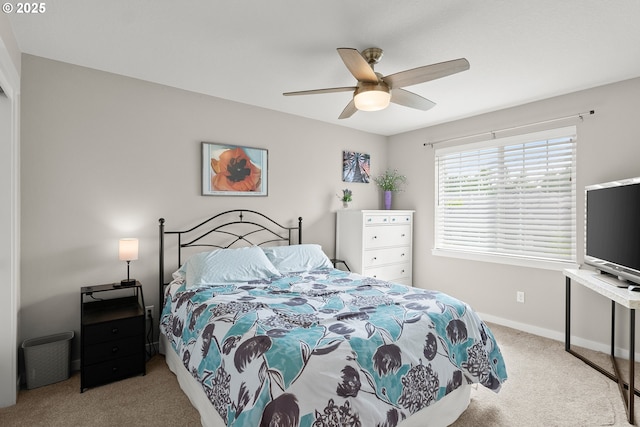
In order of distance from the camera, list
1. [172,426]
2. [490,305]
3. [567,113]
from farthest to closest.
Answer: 1. [490,305]
2. [567,113]
3. [172,426]

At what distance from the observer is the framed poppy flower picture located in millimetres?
3537

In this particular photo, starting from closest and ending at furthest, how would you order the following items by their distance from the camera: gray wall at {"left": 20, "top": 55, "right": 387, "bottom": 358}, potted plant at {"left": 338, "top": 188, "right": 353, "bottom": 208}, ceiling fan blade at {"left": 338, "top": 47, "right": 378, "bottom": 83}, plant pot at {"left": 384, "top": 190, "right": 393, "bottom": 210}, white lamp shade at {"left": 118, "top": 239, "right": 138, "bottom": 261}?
ceiling fan blade at {"left": 338, "top": 47, "right": 378, "bottom": 83}, gray wall at {"left": 20, "top": 55, "right": 387, "bottom": 358}, white lamp shade at {"left": 118, "top": 239, "right": 138, "bottom": 261}, potted plant at {"left": 338, "top": 188, "right": 353, "bottom": 208}, plant pot at {"left": 384, "top": 190, "right": 393, "bottom": 210}

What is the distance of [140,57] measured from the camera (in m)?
2.71

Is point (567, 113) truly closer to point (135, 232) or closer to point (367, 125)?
point (367, 125)

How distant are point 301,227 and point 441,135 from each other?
2309 millimetres

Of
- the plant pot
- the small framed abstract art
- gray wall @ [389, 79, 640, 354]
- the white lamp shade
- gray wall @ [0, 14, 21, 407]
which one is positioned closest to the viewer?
gray wall @ [0, 14, 21, 407]

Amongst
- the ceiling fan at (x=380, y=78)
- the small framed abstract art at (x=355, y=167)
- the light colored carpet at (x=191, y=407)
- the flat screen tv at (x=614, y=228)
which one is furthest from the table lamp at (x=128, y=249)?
the flat screen tv at (x=614, y=228)

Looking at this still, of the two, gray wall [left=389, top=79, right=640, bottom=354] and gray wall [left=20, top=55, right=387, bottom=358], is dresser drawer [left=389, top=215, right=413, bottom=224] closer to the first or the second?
gray wall [left=389, top=79, right=640, bottom=354]

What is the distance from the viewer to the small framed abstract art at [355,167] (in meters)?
4.80

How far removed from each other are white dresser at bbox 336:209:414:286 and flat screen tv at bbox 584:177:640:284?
2.09 m

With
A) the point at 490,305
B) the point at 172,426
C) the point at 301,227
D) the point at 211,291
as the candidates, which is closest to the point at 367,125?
the point at 301,227

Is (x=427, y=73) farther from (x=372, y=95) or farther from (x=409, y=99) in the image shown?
(x=409, y=99)

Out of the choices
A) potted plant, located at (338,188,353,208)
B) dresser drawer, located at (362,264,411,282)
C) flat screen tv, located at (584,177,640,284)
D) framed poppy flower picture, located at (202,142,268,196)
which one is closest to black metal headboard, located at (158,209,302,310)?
framed poppy flower picture, located at (202,142,268,196)

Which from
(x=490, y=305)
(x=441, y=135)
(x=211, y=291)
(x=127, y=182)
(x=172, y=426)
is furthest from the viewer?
(x=441, y=135)
